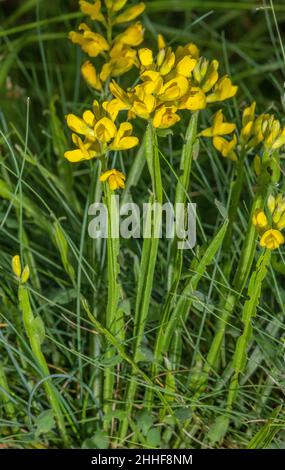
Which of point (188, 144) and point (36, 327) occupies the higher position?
point (188, 144)

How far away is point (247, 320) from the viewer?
72 cm

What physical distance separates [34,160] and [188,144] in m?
0.24

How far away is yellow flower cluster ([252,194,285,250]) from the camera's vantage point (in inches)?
25.9

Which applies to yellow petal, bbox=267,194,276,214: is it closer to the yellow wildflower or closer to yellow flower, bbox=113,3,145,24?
the yellow wildflower

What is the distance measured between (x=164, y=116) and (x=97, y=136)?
0.06 meters

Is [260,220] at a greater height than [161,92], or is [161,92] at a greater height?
[161,92]

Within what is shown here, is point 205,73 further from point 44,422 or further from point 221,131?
→ point 44,422

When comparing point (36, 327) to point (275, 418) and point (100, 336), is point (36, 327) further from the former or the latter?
point (275, 418)

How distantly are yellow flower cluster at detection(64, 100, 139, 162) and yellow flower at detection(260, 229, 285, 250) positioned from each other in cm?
14

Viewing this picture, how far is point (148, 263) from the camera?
74 cm

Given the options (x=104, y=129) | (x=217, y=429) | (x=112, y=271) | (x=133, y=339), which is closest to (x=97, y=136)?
(x=104, y=129)

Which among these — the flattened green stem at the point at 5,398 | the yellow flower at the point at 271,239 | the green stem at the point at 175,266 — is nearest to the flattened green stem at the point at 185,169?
the green stem at the point at 175,266
